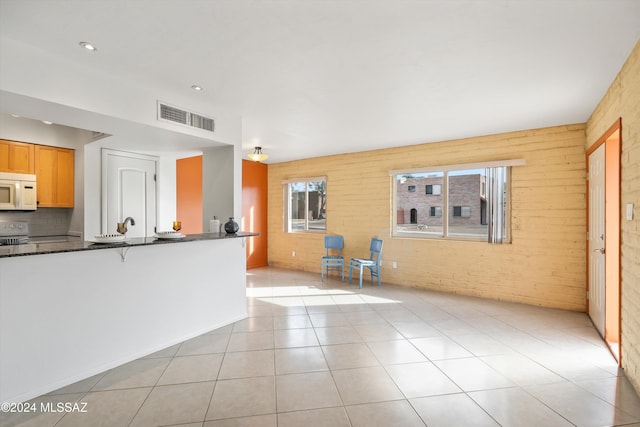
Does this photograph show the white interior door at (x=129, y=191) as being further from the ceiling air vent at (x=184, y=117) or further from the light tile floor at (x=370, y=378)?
the light tile floor at (x=370, y=378)

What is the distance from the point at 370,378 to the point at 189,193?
5.04 m

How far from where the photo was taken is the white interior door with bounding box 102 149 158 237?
4.49m

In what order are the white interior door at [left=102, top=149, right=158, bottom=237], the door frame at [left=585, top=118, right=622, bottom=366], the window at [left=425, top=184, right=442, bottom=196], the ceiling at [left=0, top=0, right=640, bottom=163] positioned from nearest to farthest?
the ceiling at [left=0, top=0, right=640, bottom=163], the door frame at [left=585, top=118, right=622, bottom=366], the white interior door at [left=102, top=149, right=158, bottom=237], the window at [left=425, top=184, right=442, bottom=196]

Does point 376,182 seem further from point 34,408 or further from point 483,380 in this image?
point 34,408

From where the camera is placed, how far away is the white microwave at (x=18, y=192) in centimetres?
399

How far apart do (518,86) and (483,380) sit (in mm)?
2753

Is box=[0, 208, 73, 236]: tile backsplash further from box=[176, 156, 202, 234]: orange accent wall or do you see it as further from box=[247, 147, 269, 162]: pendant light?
box=[247, 147, 269, 162]: pendant light

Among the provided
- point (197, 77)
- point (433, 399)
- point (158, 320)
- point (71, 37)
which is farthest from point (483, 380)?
point (71, 37)

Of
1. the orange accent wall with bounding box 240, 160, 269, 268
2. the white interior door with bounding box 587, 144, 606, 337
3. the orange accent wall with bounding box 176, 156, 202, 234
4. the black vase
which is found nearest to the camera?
the white interior door with bounding box 587, 144, 606, 337

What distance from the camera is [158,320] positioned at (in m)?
3.13

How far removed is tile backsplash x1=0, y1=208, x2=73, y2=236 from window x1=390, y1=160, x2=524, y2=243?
5404mm

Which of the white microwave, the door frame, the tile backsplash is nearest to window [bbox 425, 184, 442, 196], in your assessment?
the door frame

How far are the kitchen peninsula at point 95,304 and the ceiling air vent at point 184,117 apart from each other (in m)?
1.30

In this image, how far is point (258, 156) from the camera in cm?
522
